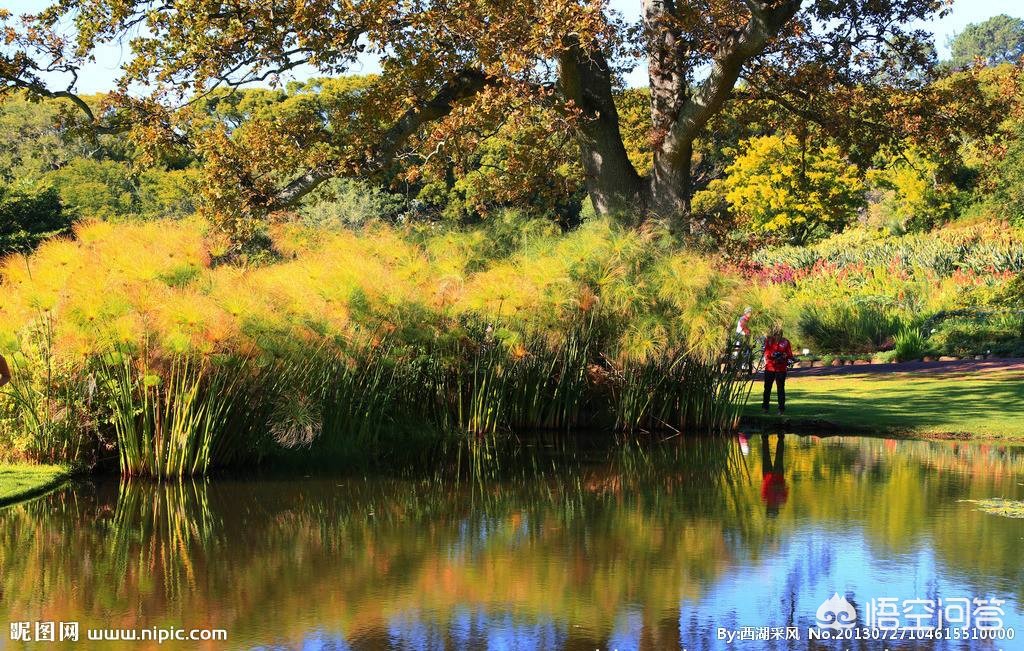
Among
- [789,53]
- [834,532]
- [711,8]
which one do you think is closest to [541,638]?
[834,532]

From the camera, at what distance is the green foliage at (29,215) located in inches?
1223

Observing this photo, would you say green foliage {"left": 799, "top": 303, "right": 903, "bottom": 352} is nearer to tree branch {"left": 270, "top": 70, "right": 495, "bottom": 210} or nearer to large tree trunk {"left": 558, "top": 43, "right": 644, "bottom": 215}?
large tree trunk {"left": 558, "top": 43, "right": 644, "bottom": 215}

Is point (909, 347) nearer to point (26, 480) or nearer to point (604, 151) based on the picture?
point (604, 151)

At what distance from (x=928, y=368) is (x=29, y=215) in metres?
23.3

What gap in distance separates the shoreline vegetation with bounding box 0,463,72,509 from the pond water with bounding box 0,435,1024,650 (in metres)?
0.19

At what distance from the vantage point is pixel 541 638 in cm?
620

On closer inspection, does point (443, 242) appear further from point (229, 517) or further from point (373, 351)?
point (229, 517)

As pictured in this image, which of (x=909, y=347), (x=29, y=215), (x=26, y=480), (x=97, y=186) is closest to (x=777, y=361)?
(x=909, y=347)

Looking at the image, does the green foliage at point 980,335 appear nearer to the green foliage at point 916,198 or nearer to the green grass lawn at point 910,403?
the green grass lawn at point 910,403

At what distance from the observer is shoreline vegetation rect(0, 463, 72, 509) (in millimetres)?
9898

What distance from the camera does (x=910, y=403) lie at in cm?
1739

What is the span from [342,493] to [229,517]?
146 centimetres

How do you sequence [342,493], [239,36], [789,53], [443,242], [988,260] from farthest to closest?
1. [988,260]
2. [789,53]
3. [239,36]
4. [443,242]
5. [342,493]

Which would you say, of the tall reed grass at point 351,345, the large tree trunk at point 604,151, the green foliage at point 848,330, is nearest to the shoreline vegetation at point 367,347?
the tall reed grass at point 351,345
